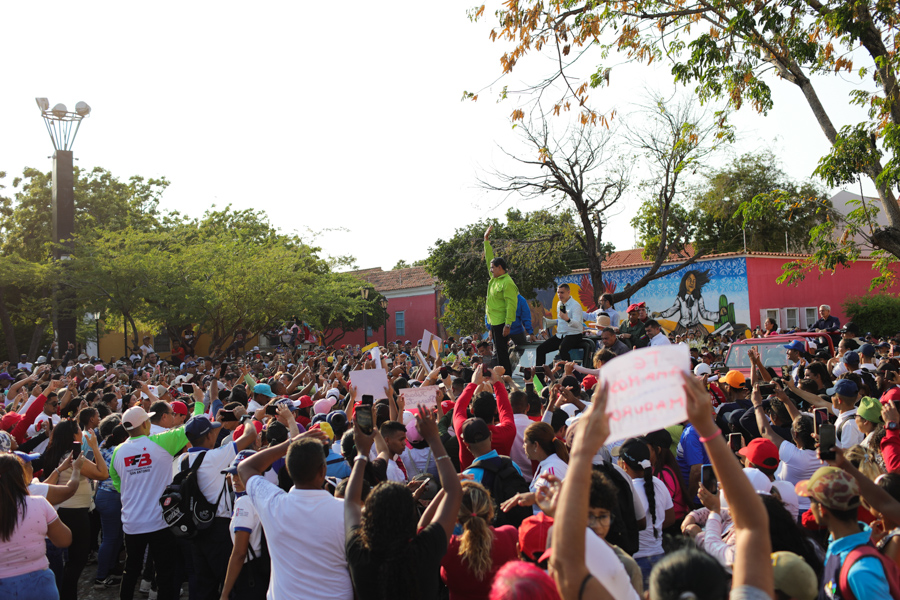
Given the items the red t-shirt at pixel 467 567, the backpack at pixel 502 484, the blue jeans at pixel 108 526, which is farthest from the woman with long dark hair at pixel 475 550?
the blue jeans at pixel 108 526

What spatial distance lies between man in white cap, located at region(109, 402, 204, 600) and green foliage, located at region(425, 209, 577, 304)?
720 inches

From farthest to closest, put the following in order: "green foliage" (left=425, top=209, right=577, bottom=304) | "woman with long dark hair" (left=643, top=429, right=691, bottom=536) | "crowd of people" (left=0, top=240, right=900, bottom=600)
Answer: "green foliage" (left=425, top=209, right=577, bottom=304) → "woman with long dark hair" (left=643, top=429, right=691, bottom=536) → "crowd of people" (left=0, top=240, right=900, bottom=600)

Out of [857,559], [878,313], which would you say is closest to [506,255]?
[857,559]

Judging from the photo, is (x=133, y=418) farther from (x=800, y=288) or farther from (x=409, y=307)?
(x=409, y=307)

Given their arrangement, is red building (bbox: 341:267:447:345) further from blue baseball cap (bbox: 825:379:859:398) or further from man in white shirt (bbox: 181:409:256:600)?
man in white shirt (bbox: 181:409:256:600)

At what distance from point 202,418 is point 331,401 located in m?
2.25

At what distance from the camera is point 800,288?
3591 cm

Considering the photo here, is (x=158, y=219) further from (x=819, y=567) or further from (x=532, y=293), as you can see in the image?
(x=819, y=567)

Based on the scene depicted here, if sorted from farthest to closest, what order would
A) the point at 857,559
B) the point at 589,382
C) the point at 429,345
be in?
the point at 429,345
the point at 589,382
the point at 857,559

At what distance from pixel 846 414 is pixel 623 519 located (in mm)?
3254

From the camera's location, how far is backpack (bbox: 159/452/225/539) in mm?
4906

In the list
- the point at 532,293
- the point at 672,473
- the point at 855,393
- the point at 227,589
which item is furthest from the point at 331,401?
the point at 532,293

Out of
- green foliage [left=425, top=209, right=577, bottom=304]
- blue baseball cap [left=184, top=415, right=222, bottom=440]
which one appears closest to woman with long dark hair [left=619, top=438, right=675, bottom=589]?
blue baseball cap [left=184, top=415, right=222, bottom=440]

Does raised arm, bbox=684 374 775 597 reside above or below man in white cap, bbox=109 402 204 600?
above
